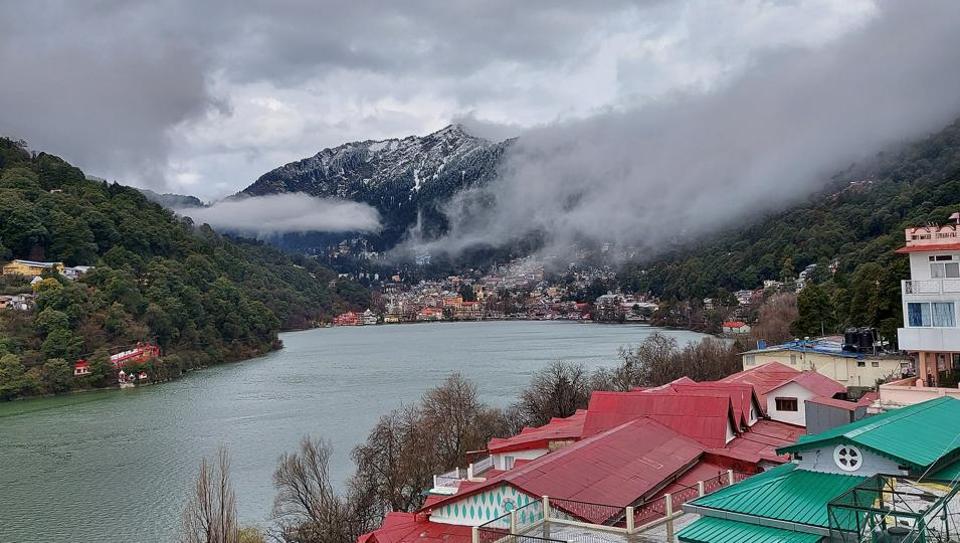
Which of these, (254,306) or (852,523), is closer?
(852,523)

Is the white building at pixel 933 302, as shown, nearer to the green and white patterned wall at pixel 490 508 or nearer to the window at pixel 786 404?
the window at pixel 786 404

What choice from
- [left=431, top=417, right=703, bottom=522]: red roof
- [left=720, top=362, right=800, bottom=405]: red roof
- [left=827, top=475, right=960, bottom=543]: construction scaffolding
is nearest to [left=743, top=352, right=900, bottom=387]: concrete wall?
[left=720, top=362, right=800, bottom=405]: red roof

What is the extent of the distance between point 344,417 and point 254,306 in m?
38.7

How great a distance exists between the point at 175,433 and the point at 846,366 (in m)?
21.5

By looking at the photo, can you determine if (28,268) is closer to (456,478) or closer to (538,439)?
(456,478)

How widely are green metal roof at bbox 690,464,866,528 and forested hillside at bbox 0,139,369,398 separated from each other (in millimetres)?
36635

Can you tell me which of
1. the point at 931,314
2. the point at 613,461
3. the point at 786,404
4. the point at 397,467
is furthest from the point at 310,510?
the point at 931,314

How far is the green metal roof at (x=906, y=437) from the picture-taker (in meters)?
4.58

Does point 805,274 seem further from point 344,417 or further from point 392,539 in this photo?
point 392,539

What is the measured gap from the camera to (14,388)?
3281cm

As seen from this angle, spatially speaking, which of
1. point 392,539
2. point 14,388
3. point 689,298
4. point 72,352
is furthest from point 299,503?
point 689,298

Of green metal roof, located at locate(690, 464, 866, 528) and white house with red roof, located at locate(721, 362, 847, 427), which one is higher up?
green metal roof, located at locate(690, 464, 866, 528)

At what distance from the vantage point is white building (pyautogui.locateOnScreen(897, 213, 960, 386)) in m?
9.84

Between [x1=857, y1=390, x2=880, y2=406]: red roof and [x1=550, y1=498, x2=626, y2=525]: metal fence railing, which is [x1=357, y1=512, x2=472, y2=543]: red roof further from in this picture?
[x1=857, y1=390, x2=880, y2=406]: red roof
